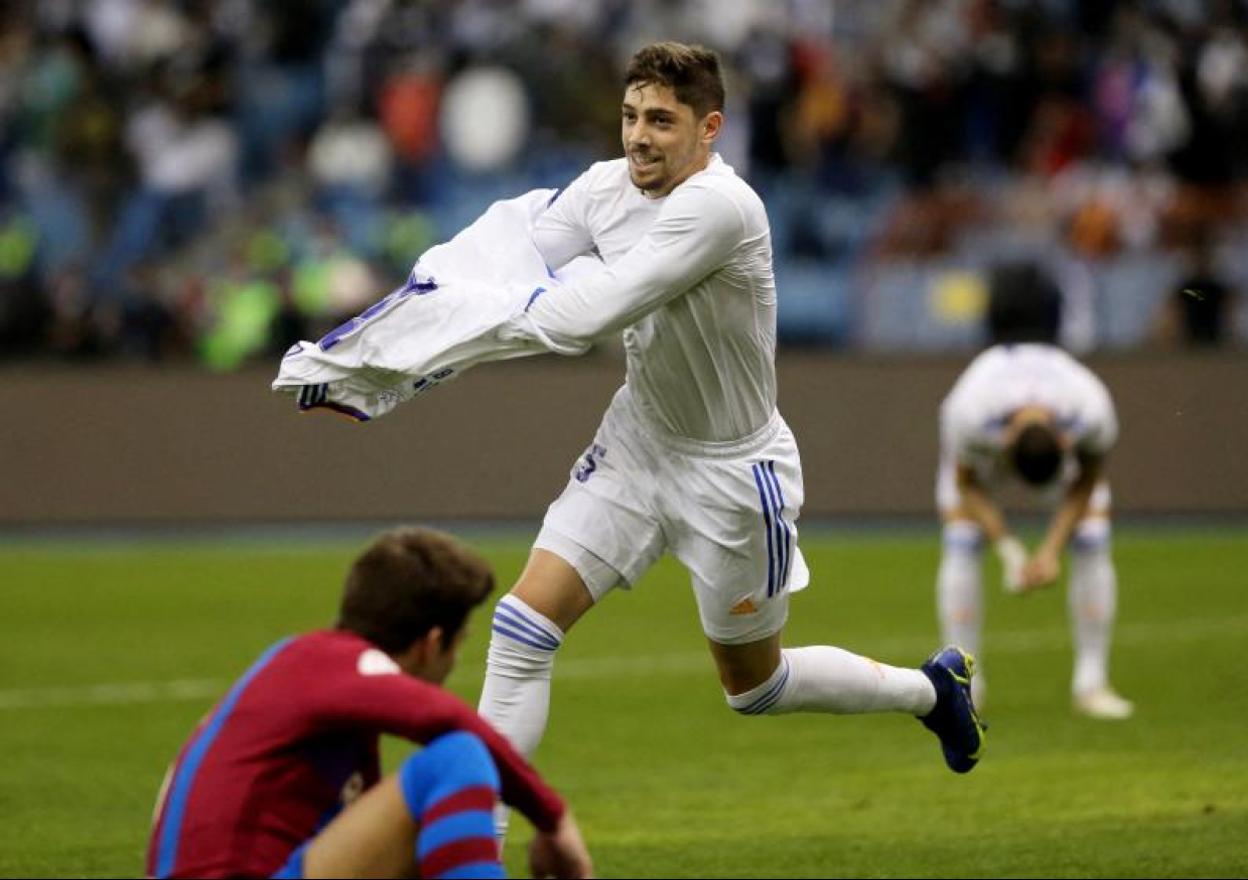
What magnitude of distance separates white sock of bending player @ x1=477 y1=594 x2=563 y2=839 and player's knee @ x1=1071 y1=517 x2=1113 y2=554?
4.70 meters

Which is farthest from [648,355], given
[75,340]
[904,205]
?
[75,340]

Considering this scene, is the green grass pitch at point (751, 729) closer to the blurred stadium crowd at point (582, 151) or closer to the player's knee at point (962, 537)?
the player's knee at point (962, 537)

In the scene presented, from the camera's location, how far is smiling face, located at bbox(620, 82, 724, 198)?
6.47m

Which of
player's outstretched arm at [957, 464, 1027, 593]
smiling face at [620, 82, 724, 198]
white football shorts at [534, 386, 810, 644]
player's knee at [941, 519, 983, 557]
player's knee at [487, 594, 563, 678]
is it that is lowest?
player's knee at [941, 519, 983, 557]

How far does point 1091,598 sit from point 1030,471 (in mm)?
942

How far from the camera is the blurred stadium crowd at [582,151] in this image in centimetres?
1823

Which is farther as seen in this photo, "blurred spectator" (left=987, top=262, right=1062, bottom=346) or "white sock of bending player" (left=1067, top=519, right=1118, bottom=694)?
"blurred spectator" (left=987, top=262, right=1062, bottom=346)

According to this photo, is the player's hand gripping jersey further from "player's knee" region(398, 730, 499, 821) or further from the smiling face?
"player's knee" region(398, 730, 499, 821)

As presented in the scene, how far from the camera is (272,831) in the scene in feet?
14.8

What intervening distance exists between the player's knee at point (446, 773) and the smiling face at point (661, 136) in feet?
8.07

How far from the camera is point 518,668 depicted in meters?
6.62

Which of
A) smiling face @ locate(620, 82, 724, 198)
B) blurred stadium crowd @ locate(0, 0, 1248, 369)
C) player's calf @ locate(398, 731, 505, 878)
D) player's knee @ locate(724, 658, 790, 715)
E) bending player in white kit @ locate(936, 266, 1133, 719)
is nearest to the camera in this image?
player's calf @ locate(398, 731, 505, 878)

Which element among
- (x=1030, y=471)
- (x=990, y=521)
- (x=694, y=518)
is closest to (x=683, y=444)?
(x=694, y=518)

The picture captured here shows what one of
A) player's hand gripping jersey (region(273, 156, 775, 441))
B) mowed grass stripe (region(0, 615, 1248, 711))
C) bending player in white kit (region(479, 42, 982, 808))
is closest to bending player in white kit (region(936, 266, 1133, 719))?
mowed grass stripe (region(0, 615, 1248, 711))
